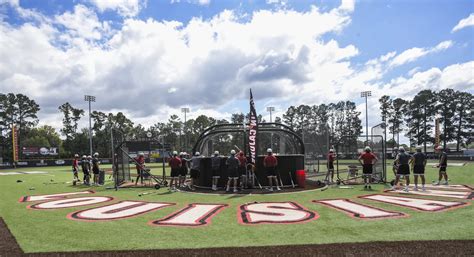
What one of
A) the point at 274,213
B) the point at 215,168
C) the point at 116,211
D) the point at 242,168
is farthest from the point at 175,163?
the point at 274,213

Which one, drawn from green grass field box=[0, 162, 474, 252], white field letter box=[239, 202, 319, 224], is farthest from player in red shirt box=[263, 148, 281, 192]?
green grass field box=[0, 162, 474, 252]

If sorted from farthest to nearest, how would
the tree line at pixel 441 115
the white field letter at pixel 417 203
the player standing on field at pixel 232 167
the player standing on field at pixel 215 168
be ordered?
the tree line at pixel 441 115
the player standing on field at pixel 215 168
the player standing on field at pixel 232 167
the white field letter at pixel 417 203

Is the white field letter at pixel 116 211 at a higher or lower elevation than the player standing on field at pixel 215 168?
lower

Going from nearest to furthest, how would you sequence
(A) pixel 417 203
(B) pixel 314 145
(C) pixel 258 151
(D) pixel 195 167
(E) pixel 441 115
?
1. (A) pixel 417 203
2. (D) pixel 195 167
3. (C) pixel 258 151
4. (B) pixel 314 145
5. (E) pixel 441 115

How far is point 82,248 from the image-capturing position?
247 inches

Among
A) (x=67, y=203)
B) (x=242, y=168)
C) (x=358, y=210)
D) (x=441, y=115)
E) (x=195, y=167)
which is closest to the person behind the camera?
(x=358, y=210)

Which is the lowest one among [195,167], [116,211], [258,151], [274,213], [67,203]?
[67,203]

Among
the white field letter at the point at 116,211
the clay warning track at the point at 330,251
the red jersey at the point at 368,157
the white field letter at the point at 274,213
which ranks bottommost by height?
the white field letter at the point at 116,211

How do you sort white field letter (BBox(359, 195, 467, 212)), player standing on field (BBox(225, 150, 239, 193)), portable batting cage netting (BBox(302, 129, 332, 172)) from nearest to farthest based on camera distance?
white field letter (BBox(359, 195, 467, 212)), player standing on field (BBox(225, 150, 239, 193)), portable batting cage netting (BBox(302, 129, 332, 172))

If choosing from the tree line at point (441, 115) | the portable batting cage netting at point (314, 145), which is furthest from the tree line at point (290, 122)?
the portable batting cage netting at point (314, 145)

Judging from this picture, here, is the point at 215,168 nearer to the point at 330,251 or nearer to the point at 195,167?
the point at 195,167

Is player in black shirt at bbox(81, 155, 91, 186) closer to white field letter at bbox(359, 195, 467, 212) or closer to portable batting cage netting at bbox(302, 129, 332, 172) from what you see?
portable batting cage netting at bbox(302, 129, 332, 172)

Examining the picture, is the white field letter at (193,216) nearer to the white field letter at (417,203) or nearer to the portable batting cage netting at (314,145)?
the white field letter at (417,203)

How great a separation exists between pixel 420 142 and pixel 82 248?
91065mm
